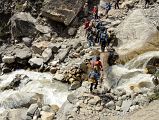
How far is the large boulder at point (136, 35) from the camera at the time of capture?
2183cm

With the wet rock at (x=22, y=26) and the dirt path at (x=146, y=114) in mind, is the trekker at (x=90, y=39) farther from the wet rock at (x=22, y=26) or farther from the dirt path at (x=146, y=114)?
the dirt path at (x=146, y=114)

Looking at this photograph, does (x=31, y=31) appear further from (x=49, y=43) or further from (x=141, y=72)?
(x=141, y=72)

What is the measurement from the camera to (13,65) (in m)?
25.6

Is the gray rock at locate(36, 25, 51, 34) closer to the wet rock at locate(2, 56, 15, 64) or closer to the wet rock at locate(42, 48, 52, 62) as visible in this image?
the wet rock at locate(42, 48, 52, 62)

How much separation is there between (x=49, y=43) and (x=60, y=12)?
2495 mm

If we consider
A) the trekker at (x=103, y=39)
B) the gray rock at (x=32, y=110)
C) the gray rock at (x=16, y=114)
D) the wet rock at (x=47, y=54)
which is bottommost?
the gray rock at (x=16, y=114)

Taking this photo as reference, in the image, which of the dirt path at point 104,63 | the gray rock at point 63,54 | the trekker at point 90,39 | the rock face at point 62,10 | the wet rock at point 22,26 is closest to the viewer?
the dirt path at point 104,63

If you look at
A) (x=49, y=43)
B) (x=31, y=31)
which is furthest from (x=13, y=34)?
(x=49, y=43)

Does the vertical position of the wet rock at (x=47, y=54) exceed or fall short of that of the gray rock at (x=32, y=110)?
it exceeds it

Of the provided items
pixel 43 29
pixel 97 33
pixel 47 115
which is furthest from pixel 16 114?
pixel 43 29

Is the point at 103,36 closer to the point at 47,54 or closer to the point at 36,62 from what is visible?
the point at 47,54

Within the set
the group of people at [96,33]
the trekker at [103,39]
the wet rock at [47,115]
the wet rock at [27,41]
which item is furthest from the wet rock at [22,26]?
the wet rock at [47,115]

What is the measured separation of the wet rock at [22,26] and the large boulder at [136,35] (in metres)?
6.84

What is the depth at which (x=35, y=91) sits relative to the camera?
70.5ft
